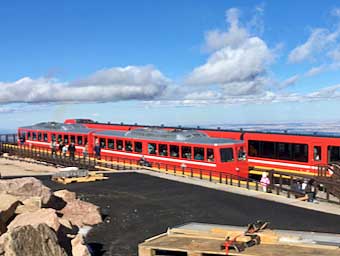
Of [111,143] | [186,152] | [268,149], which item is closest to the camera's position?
[186,152]

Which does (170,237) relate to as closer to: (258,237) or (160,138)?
(258,237)

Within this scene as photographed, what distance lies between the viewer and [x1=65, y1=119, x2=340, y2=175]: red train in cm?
2859

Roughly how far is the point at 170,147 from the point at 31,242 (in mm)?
24365

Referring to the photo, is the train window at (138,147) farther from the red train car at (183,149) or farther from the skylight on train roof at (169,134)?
the skylight on train roof at (169,134)

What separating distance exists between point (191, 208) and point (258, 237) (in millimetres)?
11368


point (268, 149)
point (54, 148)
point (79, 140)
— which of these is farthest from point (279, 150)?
point (54, 148)

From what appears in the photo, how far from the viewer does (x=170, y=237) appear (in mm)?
8070

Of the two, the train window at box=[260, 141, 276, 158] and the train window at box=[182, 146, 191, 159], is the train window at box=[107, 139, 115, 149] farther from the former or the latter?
the train window at box=[260, 141, 276, 158]

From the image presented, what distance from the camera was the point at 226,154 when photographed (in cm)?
3020

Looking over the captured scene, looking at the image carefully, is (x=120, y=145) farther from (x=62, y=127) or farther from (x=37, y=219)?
(x=37, y=219)

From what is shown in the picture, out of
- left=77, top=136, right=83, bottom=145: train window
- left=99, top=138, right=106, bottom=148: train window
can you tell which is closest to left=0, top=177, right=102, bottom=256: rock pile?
left=99, top=138, right=106, bottom=148: train window

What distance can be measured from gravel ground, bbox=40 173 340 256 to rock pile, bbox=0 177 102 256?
863 millimetres

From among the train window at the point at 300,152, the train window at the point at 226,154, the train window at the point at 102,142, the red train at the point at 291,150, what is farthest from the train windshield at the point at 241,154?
the train window at the point at 102,142

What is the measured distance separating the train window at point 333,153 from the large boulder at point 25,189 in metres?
17.5
